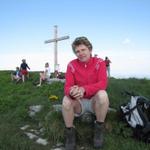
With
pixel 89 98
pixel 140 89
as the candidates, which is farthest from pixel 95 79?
pixel 140 89

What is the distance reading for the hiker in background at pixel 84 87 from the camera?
6.00 m

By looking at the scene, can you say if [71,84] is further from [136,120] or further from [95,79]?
[136,120]

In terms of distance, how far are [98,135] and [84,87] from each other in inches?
37.0

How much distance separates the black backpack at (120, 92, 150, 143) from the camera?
6289 millimetres

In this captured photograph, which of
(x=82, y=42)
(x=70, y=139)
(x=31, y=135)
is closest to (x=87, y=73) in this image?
(x=82, y=42)

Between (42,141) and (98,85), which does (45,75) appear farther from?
(98,85)

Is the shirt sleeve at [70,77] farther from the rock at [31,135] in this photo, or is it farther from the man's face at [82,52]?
the rock at [31,135]

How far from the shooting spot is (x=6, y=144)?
22.3ft

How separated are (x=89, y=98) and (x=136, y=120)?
3.49ft

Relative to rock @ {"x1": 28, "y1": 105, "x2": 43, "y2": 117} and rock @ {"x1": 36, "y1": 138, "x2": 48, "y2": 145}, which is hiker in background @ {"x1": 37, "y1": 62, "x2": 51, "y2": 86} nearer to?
rock @ {"x1": 28, "y1": 105, "x2": 43, "y2": 117}

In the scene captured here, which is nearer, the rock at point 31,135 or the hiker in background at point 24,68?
the rock at point 31,135

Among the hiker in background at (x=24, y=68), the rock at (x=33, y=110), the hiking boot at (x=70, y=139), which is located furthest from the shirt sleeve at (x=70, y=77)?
the hiker in background at (x=24, y=68)

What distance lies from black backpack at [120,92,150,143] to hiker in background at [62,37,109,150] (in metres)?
0.74

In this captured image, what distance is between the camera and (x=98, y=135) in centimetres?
619
